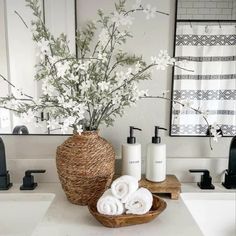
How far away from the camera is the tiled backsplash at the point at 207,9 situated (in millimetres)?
1114

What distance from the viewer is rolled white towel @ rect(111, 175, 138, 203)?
2.75 feet

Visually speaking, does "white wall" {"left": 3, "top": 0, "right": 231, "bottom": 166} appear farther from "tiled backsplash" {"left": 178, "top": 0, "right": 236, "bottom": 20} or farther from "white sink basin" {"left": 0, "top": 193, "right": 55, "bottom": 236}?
"white sink basin" {"left": 0, "top": 193, "right": 55, "bottom": 236}

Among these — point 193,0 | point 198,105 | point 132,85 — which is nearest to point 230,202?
point 198,105

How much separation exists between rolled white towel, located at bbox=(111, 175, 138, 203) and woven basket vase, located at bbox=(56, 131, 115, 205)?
95mm

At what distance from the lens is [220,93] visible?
3.85 ft

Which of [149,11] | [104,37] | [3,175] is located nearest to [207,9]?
[149,11]

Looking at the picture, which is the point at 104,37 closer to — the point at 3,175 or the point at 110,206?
the point at 110,206

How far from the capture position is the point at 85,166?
0.91m

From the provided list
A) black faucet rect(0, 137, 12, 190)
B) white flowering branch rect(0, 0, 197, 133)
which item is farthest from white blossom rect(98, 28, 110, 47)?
black faucet rect(0, 137, 12, 190)

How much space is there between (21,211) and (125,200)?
52cm

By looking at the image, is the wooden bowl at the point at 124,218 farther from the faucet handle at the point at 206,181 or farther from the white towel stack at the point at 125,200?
the faucet handle at the point at 206,181

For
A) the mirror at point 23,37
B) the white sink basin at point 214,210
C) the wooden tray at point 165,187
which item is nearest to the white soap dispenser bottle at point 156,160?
the wooden tray at point 165,187

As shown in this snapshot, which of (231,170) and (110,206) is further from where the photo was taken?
(231,170)

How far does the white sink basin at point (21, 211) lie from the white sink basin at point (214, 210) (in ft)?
1.96
